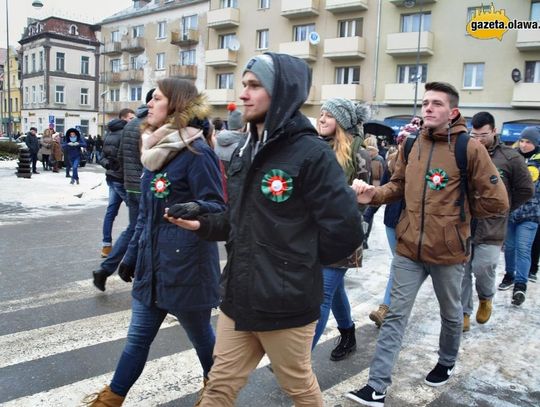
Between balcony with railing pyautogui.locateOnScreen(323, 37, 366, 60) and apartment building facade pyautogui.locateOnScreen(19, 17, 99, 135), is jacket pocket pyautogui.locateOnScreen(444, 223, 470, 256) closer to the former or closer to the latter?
balcony with railing pyautogui.locateOnScreen(323, 37, 366, 60)

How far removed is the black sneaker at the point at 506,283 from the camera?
6480 mm

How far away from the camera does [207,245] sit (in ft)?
10.1

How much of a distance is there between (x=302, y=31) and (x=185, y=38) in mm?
11365

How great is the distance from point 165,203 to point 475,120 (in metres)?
3.27

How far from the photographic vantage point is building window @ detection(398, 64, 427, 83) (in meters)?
29.4

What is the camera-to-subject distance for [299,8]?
109 feet

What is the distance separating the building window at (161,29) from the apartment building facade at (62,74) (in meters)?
17.1

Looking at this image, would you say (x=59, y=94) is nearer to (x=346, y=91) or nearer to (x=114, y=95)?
(x=114, y=95)

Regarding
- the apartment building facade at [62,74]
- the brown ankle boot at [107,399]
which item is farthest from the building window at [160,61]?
the brown ankle boot at [107,399]

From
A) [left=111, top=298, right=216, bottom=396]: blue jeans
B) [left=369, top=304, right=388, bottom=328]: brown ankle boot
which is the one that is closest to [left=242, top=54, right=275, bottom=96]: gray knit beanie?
[left=111, top=298, right=216, bottom=396]: blue jeans

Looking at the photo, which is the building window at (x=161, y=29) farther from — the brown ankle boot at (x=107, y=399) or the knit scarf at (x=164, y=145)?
the brown ankle boot at (x=107, y=399)

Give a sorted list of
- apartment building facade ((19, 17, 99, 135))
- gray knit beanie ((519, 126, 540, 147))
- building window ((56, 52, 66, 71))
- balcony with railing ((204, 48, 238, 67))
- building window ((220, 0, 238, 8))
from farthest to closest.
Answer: building window ((56, 52, 66, 71)) < apartment building facade ((19, 17, 99, 135)) < building window ((220, 0, 238, 8)) < balcony with railing ((204, 48, 238, 67)) < gray knit beanie ((519, 126, 540, 147))

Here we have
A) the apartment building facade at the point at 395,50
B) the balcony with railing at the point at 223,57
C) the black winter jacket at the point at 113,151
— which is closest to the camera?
the black winter jacket at the point at 113,151

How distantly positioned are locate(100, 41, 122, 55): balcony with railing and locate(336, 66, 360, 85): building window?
2460 centimetres
